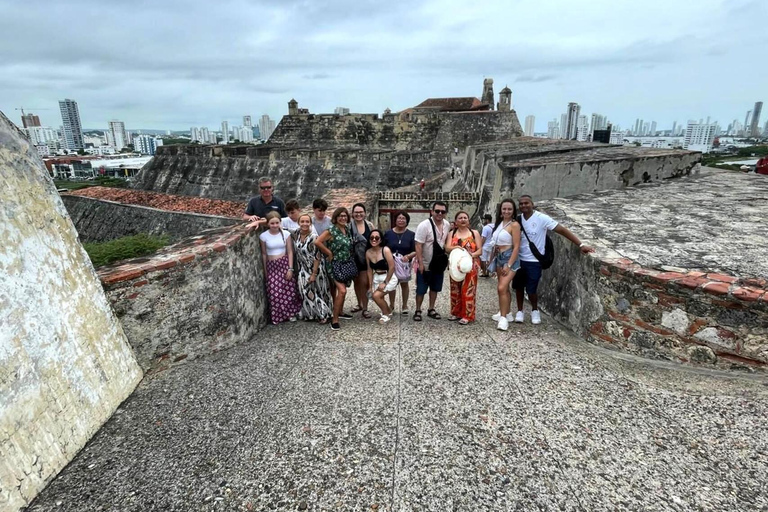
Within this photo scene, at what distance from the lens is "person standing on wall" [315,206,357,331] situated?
4020 millimetres

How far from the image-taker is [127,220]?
13336mm

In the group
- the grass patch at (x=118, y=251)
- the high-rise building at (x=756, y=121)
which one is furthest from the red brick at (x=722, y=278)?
the high-rise building at (x=756, y=121)

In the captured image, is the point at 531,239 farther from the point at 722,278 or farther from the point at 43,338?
the point at 43,338

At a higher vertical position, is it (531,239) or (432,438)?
(531,239)

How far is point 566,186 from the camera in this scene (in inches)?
265

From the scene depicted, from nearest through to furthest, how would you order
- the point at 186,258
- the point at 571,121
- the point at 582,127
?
the point at 186,258, the point at 571,121, the point at 582,127

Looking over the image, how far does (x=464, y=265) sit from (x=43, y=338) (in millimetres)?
3184

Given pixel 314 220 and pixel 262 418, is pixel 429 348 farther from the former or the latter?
pixel 314 220

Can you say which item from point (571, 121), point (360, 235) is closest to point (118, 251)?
point (360, 235)

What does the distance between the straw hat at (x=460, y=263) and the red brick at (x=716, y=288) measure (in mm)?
1825

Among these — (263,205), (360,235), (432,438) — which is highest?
(263,205)

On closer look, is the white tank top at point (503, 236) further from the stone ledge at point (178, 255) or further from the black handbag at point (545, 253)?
the stone ledge at point (178, 255)

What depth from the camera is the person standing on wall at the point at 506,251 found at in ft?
12.9

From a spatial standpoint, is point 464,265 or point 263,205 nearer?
point 464,265
